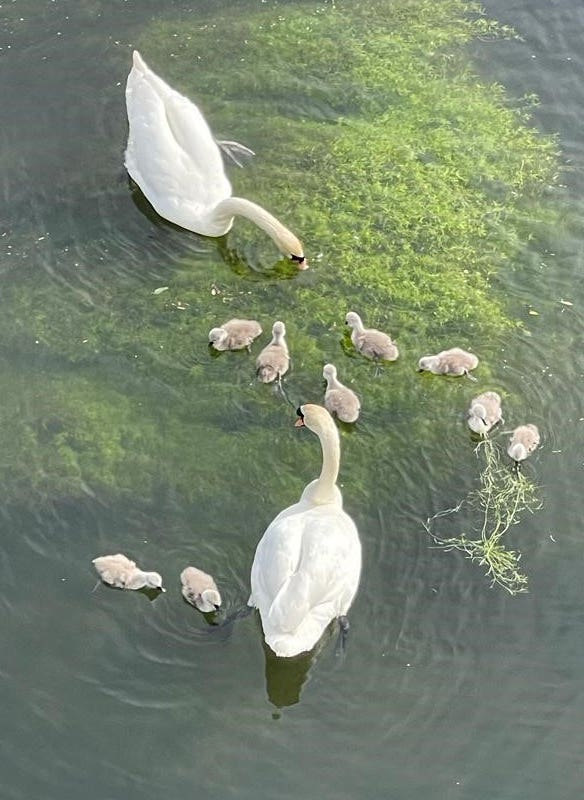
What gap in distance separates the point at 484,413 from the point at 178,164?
349 centimetres

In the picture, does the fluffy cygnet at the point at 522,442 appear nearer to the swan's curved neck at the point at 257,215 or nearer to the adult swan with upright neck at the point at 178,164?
the swan's curved neck at the point at 257,215

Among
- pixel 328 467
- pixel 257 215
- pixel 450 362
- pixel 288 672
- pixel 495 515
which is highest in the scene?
pixel 257 215

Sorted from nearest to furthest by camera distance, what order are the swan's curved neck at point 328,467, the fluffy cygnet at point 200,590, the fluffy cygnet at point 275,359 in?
1. the fluffy cygnet at point 200,590
2. the swan's curved neck at point 328,467
3. the fluffy cygnet at point 275,359

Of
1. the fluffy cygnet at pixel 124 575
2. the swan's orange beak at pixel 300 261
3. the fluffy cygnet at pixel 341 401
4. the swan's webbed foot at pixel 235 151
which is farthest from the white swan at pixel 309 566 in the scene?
the swan's webbed foot at pixel 235 151

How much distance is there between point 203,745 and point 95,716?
0.65m

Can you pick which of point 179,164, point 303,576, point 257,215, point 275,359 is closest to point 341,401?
point 275,359

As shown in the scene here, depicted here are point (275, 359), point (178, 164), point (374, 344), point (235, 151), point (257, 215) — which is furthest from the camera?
point (235, 151)

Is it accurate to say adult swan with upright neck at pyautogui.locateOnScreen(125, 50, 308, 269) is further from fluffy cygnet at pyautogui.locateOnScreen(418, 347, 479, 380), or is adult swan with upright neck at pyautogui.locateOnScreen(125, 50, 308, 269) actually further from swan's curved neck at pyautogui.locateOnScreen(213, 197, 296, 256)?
fluffy cygnet at pyautogui.locateOnScreen(418, 347, 479, 380)

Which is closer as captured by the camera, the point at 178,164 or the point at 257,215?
the point at 257,215

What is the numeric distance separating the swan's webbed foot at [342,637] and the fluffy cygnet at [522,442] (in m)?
1.66

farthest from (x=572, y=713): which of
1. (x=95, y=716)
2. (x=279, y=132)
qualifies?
(x=279, y=132)

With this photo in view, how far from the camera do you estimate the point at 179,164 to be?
9.52m

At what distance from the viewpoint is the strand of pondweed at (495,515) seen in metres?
7.17

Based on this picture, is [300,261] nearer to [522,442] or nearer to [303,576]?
[522,442]
